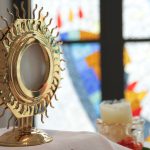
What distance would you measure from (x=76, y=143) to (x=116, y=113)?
31cm

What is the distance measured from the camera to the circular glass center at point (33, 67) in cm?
62

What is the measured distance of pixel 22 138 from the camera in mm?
623

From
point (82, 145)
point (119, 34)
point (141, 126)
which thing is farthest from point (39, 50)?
point (119, 34)

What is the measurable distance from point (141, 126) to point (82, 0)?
112cm

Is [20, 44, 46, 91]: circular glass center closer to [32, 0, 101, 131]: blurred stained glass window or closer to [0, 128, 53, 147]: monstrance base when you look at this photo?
[0, 128, 53, 147]: monstrance base

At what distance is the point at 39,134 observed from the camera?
0.65m

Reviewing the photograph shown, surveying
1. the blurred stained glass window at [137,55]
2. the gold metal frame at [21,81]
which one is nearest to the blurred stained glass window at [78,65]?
the blurred stained glass window at [137,55]

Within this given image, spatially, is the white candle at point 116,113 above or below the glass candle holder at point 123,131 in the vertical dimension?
above

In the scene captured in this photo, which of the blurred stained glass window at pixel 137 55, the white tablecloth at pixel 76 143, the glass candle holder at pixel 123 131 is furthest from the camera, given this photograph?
the blurred stained glass window at pixel 137 55

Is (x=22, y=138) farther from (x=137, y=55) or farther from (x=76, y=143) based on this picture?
(x=137, y=55)

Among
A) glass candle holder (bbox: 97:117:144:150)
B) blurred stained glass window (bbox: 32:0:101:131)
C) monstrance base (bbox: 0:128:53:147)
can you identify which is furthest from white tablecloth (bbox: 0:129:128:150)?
blurred stained glass window (bbox: 32:0:101:131)

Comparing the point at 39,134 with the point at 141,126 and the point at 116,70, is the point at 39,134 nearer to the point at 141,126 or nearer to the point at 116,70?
the point at 141,126

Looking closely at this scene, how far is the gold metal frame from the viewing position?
1.98 feet

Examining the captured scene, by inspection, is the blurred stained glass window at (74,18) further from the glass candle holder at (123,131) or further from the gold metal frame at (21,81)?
the gold metal frame at (21,81)
